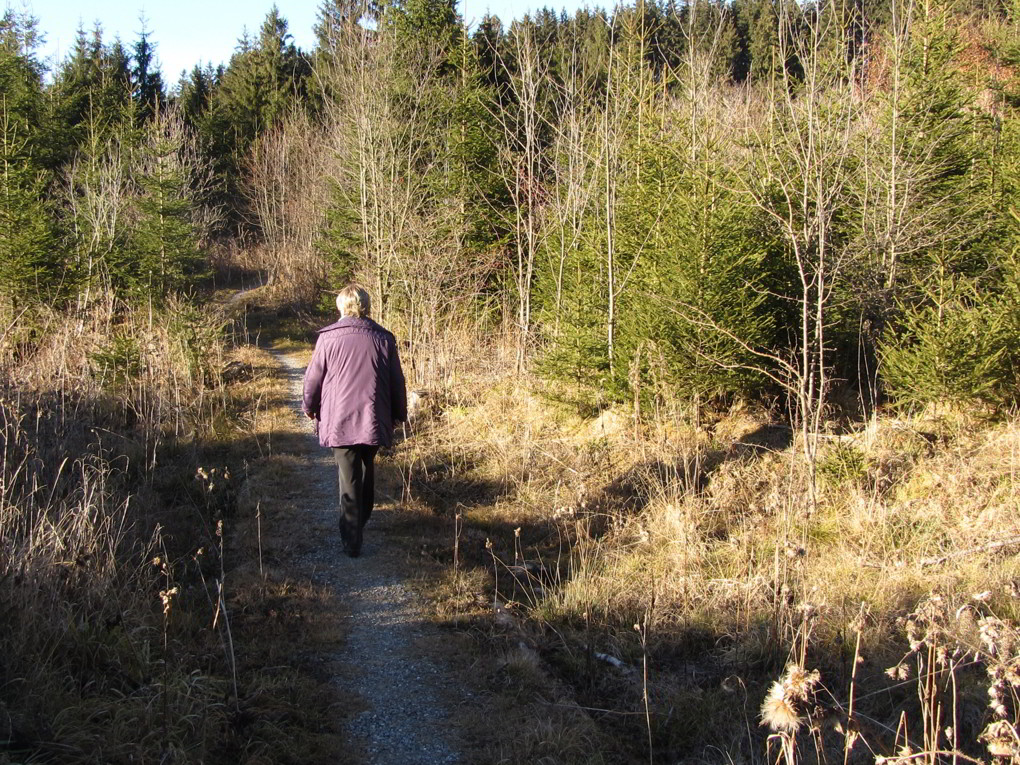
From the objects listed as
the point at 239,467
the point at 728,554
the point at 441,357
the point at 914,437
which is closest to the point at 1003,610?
the point at 728,554

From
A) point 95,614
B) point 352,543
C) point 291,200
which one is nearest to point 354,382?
point 352,543

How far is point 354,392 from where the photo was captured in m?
5.73

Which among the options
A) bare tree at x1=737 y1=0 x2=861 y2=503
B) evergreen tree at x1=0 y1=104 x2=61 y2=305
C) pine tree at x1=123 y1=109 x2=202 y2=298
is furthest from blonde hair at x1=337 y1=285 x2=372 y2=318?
pine tree at x1=123 y1=109 x2=202 y2=298

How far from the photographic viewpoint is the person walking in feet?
18.7

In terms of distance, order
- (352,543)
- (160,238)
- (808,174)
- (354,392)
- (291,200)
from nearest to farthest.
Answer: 1. (808,174)
2. (354,392)
3. (352,543)
4. (160,238)
5. (291,200)

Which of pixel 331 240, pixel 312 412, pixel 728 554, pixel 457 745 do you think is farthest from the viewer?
pixel 331 240

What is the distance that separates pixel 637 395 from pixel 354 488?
4238 millimetres

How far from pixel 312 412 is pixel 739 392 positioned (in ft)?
18.9

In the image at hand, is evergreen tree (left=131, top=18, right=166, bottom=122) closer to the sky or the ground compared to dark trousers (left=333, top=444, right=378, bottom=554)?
closer to the sky

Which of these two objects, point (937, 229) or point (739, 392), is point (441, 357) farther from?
point (937, 229)

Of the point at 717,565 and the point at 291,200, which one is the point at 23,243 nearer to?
the point at 291,200

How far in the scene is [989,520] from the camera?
654 cm

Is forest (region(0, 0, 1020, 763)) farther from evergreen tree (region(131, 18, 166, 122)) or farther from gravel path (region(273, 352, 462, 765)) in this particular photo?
evergreen tree (region(131, 18, 166, 122))

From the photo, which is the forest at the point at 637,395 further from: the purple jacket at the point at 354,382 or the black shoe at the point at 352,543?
the purple jacket at the point at 354,382
